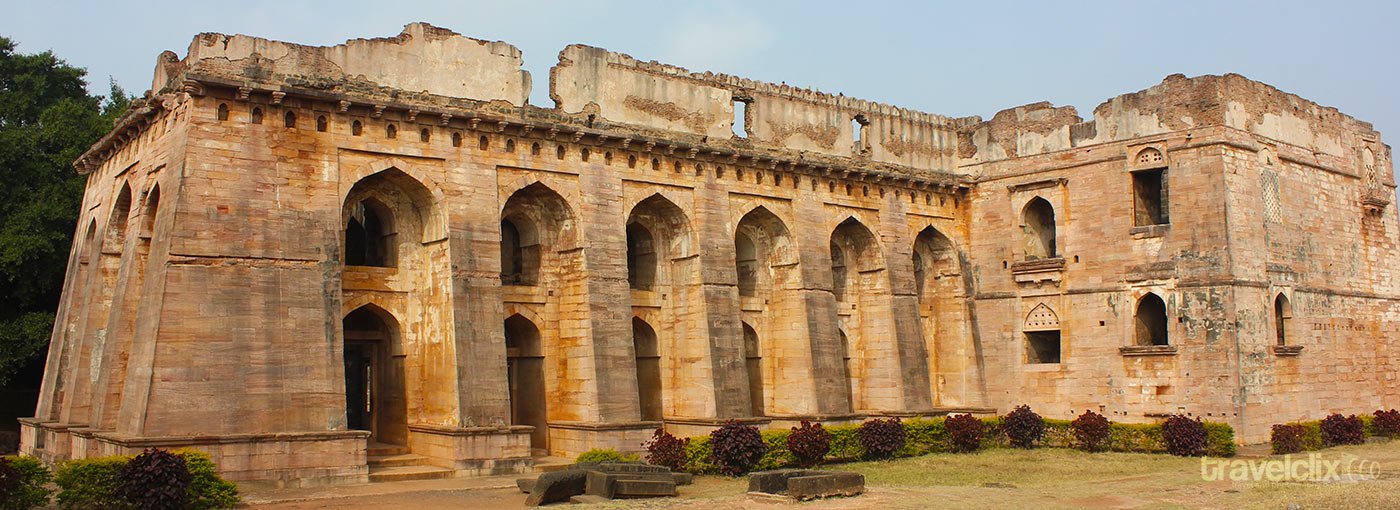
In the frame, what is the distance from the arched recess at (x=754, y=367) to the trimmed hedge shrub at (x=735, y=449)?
230 inches

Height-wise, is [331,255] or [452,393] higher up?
[331,255]

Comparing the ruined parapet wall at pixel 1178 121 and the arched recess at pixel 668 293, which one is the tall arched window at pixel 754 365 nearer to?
the arched recess at pixel 668 293

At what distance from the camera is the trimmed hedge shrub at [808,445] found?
20016mm

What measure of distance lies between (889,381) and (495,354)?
9.72 metres

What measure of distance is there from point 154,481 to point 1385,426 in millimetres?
23659

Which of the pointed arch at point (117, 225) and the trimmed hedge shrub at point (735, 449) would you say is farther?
the pointed arch at point (117, 225)

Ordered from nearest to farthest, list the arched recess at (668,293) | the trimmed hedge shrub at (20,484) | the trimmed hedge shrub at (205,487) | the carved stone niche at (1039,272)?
the trimmed hedge shrub at (20,484) → the trimmed hedge shrub at (205,487) → the arched recess at (668,293) → the carved stone niche at (1039,272)

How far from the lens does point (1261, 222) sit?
2442 cm

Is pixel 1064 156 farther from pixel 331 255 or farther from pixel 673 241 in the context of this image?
pixel 331 255

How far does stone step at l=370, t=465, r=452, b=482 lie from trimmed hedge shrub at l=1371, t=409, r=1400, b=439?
19279 mm

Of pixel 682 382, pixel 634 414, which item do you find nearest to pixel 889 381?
pixel 682 382

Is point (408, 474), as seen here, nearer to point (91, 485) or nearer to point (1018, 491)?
point (91, 485)

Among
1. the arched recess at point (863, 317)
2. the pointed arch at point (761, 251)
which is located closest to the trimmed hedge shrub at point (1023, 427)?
the arched recess at point (863, 317)

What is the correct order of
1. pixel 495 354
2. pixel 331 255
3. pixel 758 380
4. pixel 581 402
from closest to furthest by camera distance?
1. pixel 331 255
2. pixel 495 354
3. pixel 581 402
4. pixel 758 380
